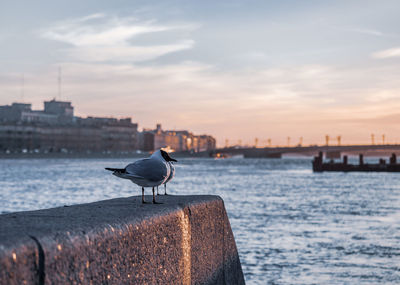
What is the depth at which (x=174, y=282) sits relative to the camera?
3.05 metres

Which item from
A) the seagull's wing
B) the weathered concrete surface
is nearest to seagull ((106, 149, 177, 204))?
the seagull's wing

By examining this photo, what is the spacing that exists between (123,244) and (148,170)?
3.25ft

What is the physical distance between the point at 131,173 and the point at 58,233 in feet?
4.07

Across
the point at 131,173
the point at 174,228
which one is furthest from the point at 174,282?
the point at 131,173

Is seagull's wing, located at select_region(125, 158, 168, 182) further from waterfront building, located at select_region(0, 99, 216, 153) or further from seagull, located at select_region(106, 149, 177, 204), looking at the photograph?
waterfront building, located at select_region(0, 99, 216, 153)

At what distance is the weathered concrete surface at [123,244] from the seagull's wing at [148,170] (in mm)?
149

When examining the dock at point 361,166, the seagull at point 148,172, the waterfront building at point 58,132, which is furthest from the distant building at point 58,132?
the seagull at point 148,172

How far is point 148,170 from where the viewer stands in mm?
Answer: 3562

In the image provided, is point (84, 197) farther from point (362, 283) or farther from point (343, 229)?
point (362, 283)

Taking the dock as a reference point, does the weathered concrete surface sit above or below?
above

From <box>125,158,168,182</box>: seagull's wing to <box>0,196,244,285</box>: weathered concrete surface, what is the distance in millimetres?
149

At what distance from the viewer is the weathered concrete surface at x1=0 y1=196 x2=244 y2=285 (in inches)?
83.1

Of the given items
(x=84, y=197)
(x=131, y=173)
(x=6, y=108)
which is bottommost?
(x=84, y=197)

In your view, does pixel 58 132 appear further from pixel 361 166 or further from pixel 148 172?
pixel 148 172
